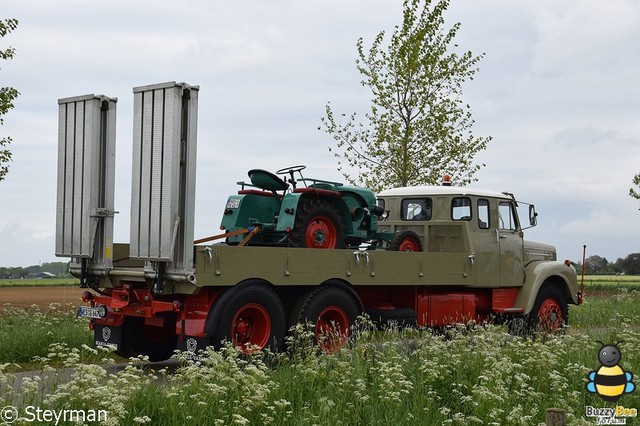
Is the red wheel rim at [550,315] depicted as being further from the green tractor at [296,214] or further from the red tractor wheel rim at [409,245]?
the green tractor at [296,214]

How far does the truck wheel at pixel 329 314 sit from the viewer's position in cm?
979

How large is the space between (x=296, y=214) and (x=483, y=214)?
4.17 meters

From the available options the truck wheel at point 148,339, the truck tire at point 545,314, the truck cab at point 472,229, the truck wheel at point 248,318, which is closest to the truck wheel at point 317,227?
the truck wheel at point 248,318

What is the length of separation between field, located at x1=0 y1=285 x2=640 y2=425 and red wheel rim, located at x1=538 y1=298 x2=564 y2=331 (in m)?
3.46

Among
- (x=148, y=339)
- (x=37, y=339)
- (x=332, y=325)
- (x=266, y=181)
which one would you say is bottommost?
(x=37, y=339)

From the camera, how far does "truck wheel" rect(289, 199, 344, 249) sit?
10508 mm

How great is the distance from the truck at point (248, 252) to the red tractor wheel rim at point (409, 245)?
18 mm

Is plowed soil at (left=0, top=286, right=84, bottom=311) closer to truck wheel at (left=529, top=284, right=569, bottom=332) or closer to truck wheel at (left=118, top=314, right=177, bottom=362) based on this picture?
truck wheel at (left=118, top=314, right=177, bottom=362)

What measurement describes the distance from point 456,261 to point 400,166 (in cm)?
874

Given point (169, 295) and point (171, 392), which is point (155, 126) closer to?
point (169, 295)

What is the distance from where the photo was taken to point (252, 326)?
9.51 meters

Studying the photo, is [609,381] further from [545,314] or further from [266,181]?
[545,314]

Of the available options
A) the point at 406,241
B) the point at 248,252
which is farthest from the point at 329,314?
the point at 406,241

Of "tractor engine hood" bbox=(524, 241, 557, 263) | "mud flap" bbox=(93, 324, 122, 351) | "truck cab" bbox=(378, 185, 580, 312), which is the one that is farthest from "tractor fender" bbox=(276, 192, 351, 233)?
"tractor engine hood" bbox=(524, 241, 557, 263)
